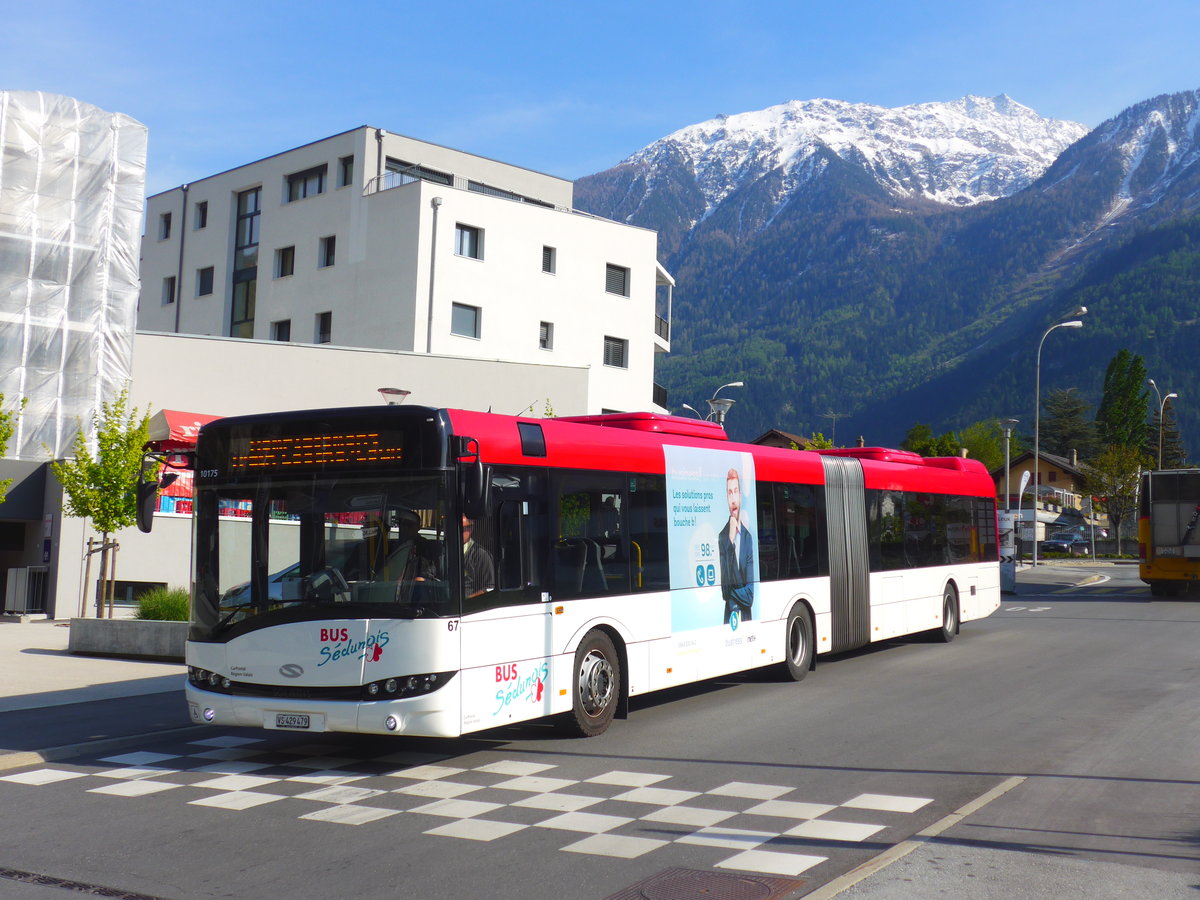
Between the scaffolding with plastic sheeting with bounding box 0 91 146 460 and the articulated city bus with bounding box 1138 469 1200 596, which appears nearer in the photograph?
the scaffolding with plastic sheeting with bounding box 0 91 146 460

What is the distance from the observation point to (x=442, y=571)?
860cm

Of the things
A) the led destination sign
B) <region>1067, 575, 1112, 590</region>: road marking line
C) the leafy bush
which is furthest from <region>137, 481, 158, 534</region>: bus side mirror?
<region>1067, 575, 1112, 590</region>: road marking line

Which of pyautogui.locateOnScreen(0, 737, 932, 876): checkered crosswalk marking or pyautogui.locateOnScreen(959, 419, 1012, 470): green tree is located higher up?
pyautogui.locateOnScreen(959, 419, 1012, 470): green tree

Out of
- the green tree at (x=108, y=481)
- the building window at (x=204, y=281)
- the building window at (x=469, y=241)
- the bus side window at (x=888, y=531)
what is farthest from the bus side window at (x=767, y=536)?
the building window at (x=204, y=281)

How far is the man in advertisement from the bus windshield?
477 centimetres

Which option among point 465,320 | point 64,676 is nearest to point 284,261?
point 465,320

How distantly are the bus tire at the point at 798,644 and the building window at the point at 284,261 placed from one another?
34025mm

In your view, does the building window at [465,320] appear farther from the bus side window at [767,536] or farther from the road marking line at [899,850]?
the road marking line at [899,850]

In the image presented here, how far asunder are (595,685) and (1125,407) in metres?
121

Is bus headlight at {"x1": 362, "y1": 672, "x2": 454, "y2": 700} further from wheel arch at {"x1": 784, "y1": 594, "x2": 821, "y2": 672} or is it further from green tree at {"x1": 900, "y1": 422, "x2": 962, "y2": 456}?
green tree at {"x1": 900, "y1": 422, "x2": 962, "y2": 456}

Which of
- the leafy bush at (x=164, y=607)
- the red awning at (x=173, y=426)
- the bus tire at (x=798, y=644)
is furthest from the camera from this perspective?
the red awning at (x=173, y=426)

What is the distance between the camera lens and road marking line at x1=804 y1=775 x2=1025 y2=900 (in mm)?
5643

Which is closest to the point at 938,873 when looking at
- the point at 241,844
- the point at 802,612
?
the point at 241,844

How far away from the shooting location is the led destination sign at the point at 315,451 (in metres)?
8.79
